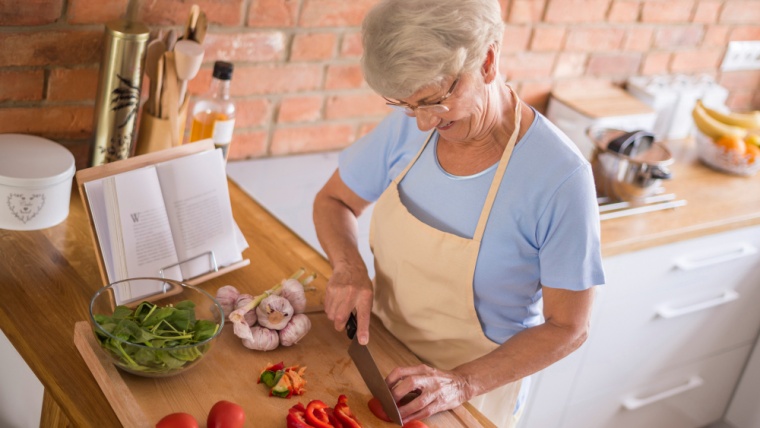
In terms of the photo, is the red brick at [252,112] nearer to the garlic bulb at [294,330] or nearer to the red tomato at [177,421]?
the garlic bulb at [294,330]

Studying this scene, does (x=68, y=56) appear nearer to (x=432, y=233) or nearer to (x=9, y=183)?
(x=9, y=183)

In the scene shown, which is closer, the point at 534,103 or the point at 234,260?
the point at 234,260

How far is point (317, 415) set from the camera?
1.19 metres

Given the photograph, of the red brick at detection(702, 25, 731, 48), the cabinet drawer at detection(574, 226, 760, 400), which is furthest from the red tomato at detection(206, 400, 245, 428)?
the red brick at detection(702, 25, 731, 48)

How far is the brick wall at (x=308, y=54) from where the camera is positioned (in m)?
1.62

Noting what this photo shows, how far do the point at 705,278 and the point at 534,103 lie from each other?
26.6 inches

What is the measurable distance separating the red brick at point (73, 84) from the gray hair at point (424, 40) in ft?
2.41

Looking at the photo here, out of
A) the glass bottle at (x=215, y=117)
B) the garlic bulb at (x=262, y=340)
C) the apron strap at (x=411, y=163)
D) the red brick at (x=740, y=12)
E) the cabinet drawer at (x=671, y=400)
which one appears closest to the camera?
the garlic bulb at (x=262, y=340)

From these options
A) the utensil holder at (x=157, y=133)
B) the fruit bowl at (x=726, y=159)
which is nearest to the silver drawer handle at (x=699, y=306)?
the fruit bowl at (x=726, y=159)

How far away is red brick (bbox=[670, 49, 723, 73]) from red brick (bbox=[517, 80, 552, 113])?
19.8 inches

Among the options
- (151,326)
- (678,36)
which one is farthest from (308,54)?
(678,36)

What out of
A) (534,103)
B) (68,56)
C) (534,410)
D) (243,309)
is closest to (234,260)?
(243,309)

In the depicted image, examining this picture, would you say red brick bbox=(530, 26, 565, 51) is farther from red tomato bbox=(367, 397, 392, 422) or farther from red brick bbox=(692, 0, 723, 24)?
red tomato bbox=(367, 397, 392, 422)

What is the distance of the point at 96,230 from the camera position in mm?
1362
